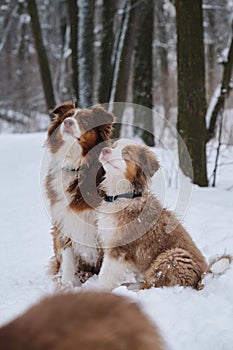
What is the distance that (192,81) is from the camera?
7371mm

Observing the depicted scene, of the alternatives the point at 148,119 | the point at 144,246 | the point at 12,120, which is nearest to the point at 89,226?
the point at 144,246

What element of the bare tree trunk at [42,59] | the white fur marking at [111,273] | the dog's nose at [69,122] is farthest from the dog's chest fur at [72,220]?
the bare tree trunk at [42,59]

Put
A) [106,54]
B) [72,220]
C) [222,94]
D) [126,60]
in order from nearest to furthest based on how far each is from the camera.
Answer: [72,220] → [222,94] → [126,60] → [106,54]

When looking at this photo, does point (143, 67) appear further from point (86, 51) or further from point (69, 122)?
point (69, 122)

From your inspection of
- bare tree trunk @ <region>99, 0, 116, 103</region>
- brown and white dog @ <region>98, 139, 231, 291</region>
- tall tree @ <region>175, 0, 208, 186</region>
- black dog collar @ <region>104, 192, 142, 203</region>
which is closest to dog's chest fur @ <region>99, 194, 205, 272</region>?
brown and white dog @ <region>98, 139, 231, 291</region>

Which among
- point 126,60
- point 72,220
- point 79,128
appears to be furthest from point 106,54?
point 72,220

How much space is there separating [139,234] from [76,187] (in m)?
0.80

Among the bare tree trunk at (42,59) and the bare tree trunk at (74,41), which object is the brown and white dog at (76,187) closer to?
the bare tree trunk at (74,41)

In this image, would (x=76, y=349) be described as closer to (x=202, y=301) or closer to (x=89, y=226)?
(x=202, y=301)

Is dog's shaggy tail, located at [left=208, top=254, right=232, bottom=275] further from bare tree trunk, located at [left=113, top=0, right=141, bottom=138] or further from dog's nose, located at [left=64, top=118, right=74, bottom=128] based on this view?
bare tree trunk, located at [left=113, top=0, right=141, bottom=138]

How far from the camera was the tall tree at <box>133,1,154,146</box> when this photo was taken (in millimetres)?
12859

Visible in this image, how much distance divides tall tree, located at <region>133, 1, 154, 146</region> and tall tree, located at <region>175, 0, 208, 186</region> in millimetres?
5071

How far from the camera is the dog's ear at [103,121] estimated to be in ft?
15.5

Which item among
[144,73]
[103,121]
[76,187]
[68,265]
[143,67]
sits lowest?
[68,265]
